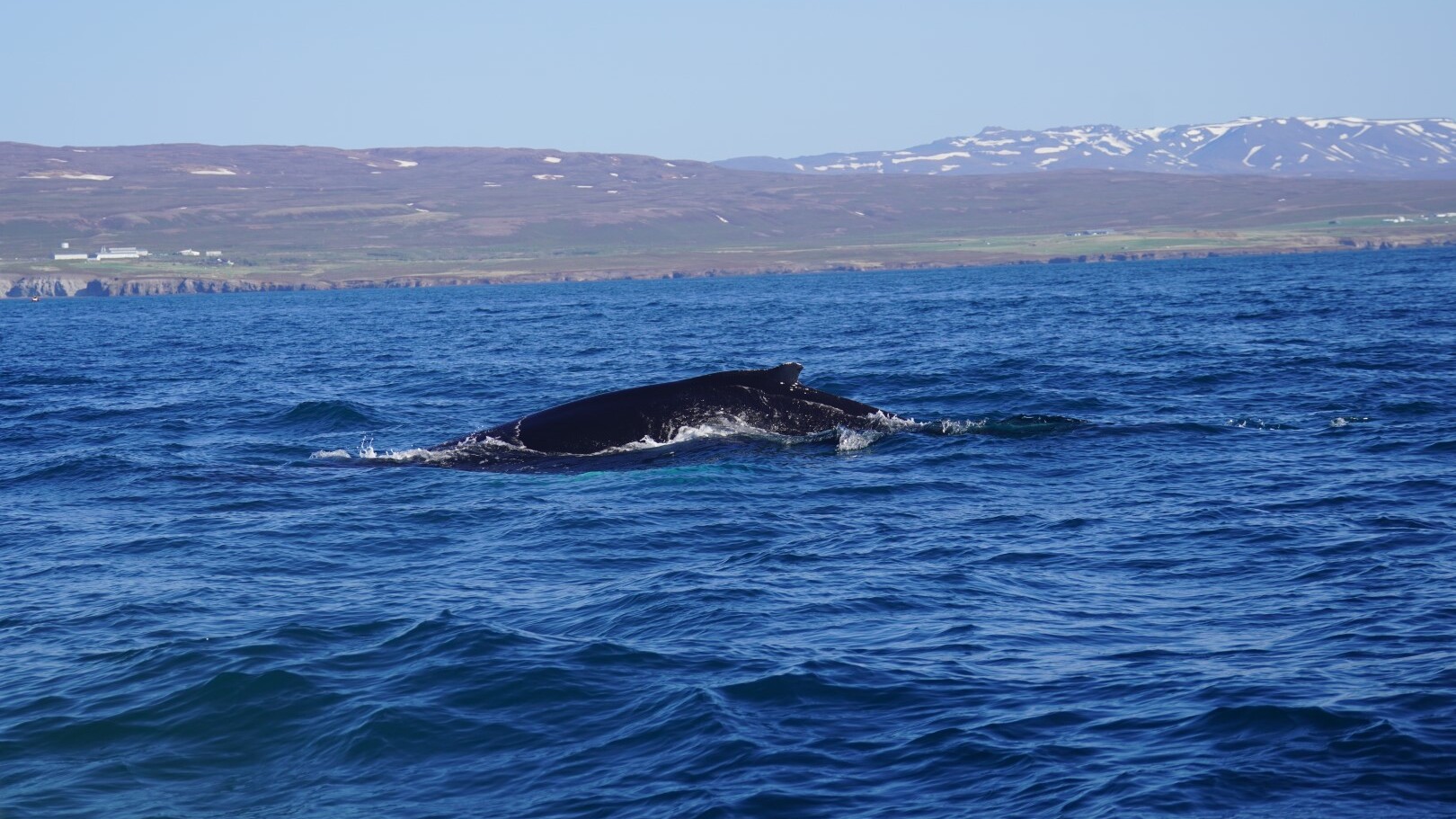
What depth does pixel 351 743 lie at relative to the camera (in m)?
9.19

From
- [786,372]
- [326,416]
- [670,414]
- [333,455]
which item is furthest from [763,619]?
[326,416]

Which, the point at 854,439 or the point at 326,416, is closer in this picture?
the point at 854,439

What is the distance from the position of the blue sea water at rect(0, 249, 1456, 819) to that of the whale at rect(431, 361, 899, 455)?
1.42 feet

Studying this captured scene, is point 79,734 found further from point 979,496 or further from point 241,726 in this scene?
point 979,496

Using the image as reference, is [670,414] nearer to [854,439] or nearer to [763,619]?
[854,439]

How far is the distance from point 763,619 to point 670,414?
30.9ft

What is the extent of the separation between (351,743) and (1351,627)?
7.52 metres

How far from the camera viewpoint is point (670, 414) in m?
20.9

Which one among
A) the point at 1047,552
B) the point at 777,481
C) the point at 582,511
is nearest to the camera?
the point at 1047,552

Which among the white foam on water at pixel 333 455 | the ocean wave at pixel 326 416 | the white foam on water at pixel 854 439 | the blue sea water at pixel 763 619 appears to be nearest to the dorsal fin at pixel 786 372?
the blue sea water at pixel 763 619

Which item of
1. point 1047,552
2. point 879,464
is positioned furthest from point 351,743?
point 879,464

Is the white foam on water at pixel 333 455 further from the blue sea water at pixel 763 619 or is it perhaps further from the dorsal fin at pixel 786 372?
the dorsal fin at pixel 786 372

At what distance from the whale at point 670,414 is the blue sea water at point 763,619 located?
0.43 metres

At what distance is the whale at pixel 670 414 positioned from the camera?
2084cm
